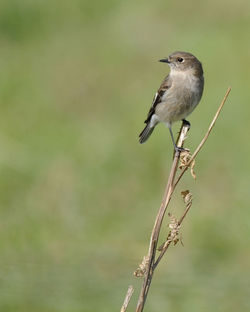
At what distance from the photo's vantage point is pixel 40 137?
13.9m

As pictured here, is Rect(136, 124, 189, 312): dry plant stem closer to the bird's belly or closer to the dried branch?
the dried branch

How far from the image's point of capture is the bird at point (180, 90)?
24.8 feet

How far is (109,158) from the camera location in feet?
42.7

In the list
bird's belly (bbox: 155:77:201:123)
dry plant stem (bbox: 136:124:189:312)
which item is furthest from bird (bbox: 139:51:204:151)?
dry plant stem (bbox: 136:124:189:312)

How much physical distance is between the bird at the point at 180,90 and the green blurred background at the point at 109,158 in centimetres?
203

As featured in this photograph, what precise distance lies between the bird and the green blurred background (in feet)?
6.65

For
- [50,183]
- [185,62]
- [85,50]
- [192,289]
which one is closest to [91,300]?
[192,289]

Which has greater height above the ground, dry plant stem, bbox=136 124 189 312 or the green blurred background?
the green blurred background

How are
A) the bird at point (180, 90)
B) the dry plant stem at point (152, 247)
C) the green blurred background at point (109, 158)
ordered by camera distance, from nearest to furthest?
the dry plant stem at point (152, 247)
the bird at point (180, 90)
the green blurred background at point (109, 158)

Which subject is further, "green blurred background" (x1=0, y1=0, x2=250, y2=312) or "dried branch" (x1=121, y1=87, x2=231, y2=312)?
"green blurred background" (x1=0, y1=0, x2=250, y2=312)

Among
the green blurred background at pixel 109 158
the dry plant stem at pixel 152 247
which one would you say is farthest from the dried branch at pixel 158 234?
the green blurred background at pixel 109 158

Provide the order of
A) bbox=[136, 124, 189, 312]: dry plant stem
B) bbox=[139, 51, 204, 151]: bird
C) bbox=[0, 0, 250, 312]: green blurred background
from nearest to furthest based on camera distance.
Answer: bbox=[136, 124, 189, 312]: dry plant stem, bbox=[139, 51, 204, 151]: bird, bbox=[0, 0, 250, 312]: green blurred background

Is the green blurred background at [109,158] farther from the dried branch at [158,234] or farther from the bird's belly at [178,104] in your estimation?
the dried branch at [158,234]

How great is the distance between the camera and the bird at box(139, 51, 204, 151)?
24.8 feet
